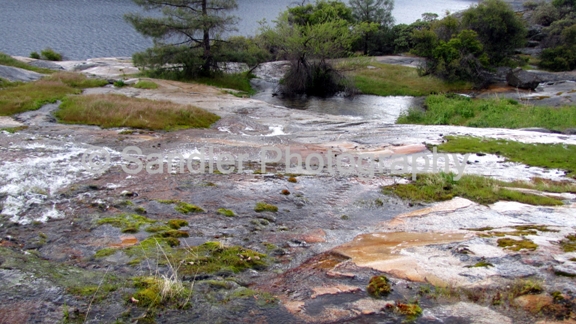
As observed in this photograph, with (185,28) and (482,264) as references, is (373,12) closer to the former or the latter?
(185,28)

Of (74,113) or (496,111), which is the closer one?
(74,113)

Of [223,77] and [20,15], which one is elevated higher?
[20,15]

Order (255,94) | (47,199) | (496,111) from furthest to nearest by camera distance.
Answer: (255,94), (496,111), (47,199)

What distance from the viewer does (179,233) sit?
29.9 feet

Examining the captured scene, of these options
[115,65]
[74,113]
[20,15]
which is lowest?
[74,113]

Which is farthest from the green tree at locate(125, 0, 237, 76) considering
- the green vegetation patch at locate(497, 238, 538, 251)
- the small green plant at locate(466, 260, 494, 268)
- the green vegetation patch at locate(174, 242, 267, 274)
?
the small green plant at locate(466, 260, 494, 268)

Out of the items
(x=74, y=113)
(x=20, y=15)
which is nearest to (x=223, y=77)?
(x=74, y=113)

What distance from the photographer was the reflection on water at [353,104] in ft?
119

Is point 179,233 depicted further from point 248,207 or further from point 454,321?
point 454,321

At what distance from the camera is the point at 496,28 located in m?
50.5

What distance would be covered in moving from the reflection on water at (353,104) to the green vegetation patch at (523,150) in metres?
14.1

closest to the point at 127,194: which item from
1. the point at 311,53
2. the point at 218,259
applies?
the point at 218,259

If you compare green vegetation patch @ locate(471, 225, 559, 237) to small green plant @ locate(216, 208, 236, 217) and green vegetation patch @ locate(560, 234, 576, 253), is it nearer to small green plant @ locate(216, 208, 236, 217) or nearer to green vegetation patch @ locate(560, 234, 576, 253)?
green vegetation patch @ locate(560, 234, 576, 253)

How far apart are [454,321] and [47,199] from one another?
9.19 metres
